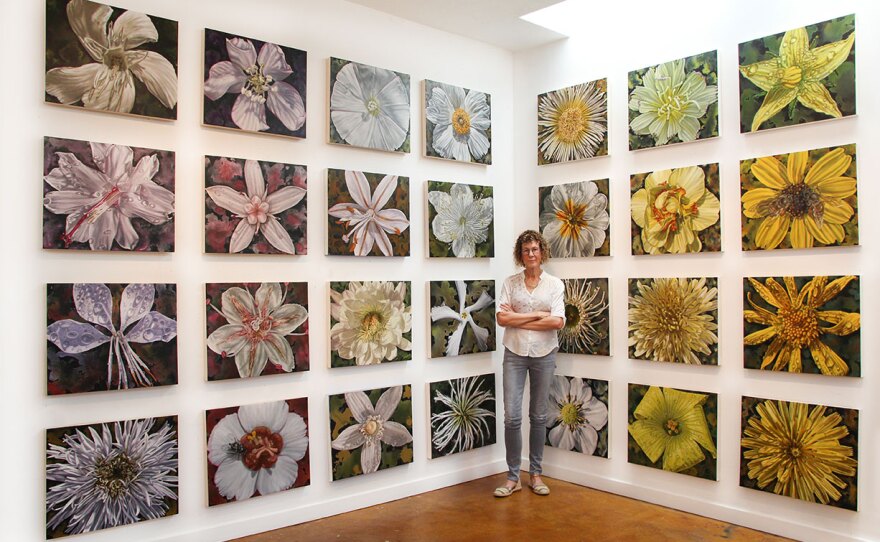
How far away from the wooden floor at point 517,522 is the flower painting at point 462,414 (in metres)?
0.38

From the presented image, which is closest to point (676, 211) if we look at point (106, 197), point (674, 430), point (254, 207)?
point (674, 430)

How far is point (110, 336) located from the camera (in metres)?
3.49

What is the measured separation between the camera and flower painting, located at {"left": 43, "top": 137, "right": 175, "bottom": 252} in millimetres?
3346

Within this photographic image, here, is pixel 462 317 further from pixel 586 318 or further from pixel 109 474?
pixel 109 474

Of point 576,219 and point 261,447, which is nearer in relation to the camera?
point 261,447

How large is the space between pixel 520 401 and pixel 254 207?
229cm

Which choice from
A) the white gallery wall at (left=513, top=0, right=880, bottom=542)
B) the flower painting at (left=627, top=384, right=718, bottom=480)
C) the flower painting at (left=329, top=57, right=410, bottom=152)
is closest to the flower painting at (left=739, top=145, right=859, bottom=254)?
the white gallery wall at (left=513, top=0, right=880, bottom=542)

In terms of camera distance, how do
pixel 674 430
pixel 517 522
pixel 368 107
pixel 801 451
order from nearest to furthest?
pixel 801 451, pixel 517 522, pixel 674 430, pixel 368 107

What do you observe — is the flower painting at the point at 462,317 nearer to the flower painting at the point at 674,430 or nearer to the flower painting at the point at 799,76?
the flower painting at the point at 674,430

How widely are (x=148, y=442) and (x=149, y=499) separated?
0.30m

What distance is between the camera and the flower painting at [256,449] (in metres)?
3.81

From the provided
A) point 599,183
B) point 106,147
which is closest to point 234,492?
point 106,147

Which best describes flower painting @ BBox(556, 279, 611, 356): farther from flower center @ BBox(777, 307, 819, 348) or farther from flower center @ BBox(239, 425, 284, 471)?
flower center @ BBox(239, 425, 284, 471)

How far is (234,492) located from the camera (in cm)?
386
